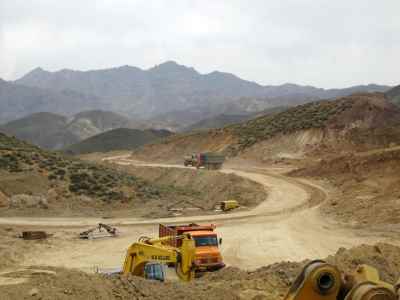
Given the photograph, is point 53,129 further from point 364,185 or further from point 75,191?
point 364,185

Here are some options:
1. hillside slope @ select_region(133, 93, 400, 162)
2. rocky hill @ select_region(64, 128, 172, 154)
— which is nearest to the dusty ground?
hillside slope @ select_region(133, 93, 400, 162)

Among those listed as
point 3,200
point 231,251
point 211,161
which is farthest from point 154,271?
point 211,161

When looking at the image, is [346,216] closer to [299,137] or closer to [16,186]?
[16,186]

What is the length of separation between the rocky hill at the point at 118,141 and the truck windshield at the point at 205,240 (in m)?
112

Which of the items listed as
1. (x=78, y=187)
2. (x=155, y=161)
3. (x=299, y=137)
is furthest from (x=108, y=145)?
(x=78, y=187)

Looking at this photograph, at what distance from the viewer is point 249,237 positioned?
25.5 m

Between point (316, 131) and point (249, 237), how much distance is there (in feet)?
119

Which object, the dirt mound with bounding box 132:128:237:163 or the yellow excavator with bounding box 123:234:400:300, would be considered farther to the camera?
the dirt mound with bounding box 132:128:237:163

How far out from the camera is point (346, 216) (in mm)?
28500

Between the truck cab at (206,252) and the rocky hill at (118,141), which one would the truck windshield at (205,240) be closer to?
the truck cab at (206,252)

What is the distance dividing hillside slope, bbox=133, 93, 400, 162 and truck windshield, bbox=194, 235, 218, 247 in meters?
41.0

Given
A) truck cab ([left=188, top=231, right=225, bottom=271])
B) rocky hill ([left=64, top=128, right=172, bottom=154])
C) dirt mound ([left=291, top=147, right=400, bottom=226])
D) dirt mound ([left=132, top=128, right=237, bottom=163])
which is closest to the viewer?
truck cab ([left=188, top=231, right=225, bottom=271])

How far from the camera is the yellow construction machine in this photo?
13984 millimetres

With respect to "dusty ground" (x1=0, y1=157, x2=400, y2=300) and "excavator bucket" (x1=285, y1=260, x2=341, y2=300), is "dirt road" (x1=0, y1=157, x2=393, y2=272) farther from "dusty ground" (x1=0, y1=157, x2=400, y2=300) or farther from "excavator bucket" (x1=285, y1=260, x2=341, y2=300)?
"excavator bucket" (x1=285, y1=260, x2=341, y2=300)
